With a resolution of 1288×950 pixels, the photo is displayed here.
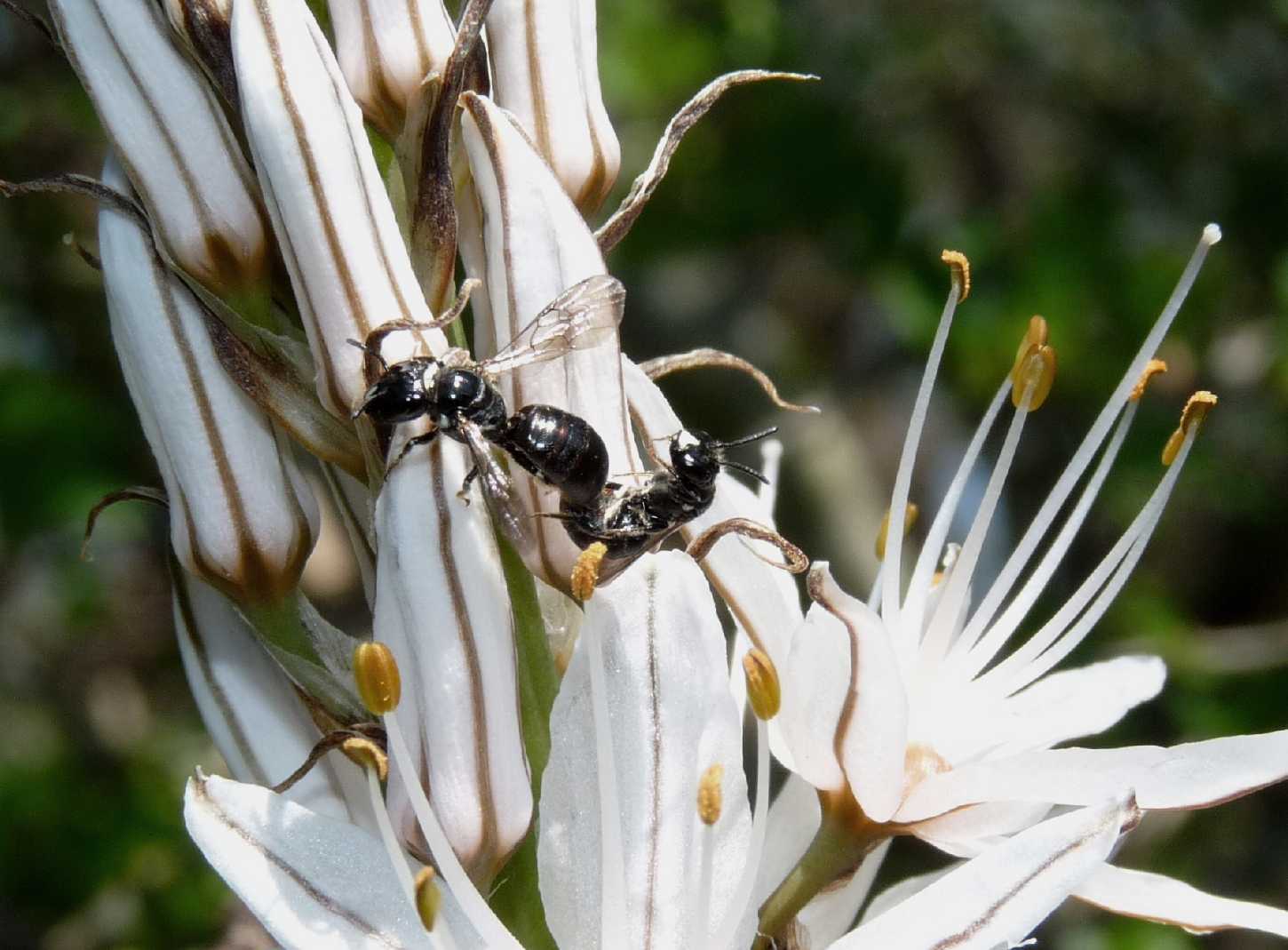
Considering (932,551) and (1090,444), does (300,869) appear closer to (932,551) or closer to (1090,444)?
(932,551)

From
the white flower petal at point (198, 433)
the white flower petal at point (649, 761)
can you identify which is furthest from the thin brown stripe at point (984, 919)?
the white flower petal at point (198, 433)

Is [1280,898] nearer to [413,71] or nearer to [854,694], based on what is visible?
[854,694]

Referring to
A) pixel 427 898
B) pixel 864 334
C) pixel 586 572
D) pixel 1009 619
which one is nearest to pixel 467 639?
pixel 586 572

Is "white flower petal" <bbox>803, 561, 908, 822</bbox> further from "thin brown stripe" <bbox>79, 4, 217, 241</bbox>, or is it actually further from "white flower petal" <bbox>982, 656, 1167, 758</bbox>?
"thin brown stripe" <bbox>79, 4, 217, 241</bbox>

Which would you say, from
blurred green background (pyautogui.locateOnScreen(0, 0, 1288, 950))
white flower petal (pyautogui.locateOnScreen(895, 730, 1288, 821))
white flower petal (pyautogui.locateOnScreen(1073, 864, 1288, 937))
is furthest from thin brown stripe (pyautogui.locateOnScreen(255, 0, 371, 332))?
blurred green background (pyautogui.locateOnScreen(0, 0, 1288, 950))

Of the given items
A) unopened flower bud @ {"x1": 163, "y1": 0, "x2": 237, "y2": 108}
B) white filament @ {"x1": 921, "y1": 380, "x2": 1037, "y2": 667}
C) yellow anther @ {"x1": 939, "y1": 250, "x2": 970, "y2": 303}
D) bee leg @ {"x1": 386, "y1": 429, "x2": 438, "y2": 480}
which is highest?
unopened flower bud @ {"x1": 163, "y1": 0, "x2": 237, "y2": 108}
